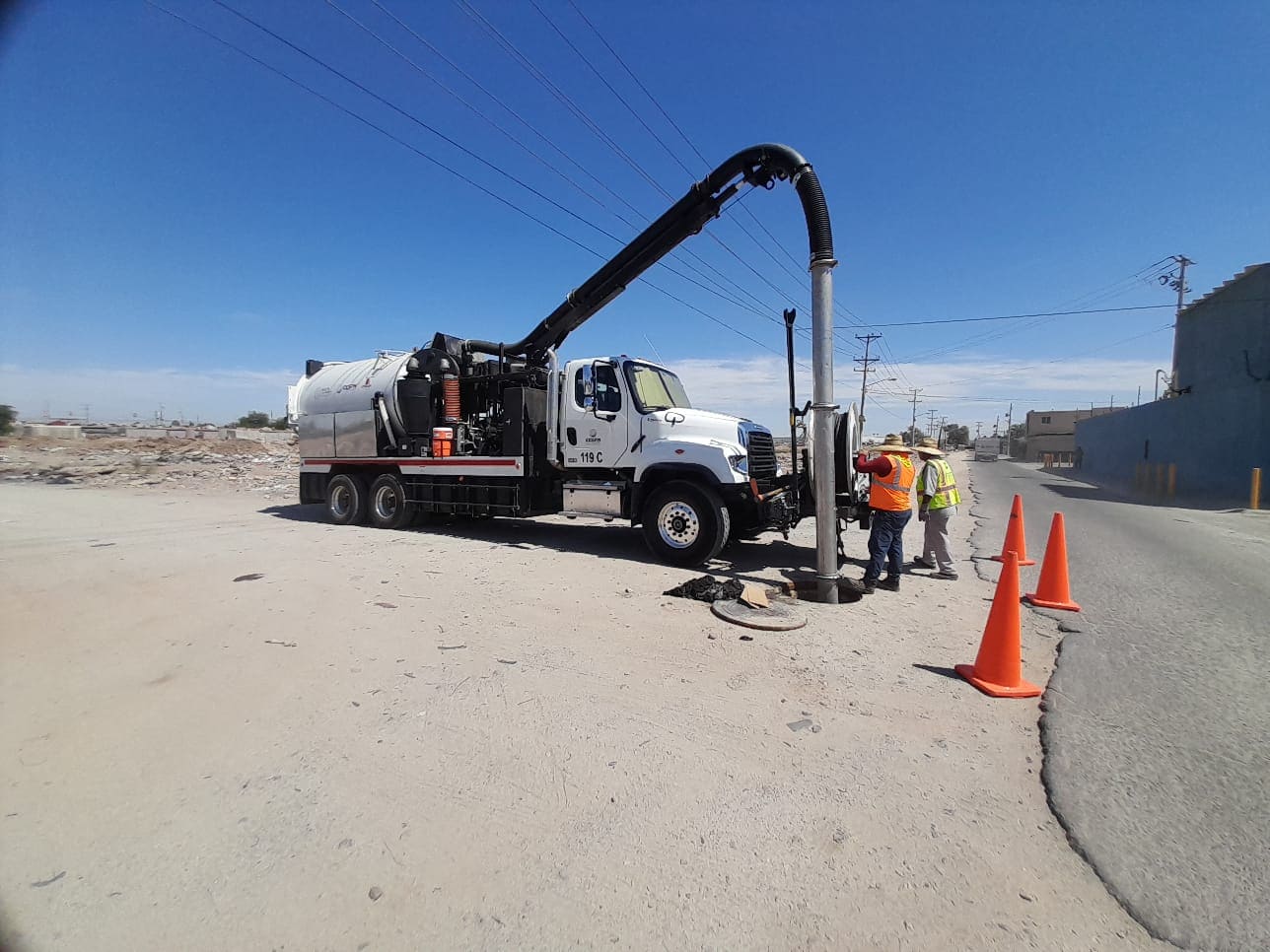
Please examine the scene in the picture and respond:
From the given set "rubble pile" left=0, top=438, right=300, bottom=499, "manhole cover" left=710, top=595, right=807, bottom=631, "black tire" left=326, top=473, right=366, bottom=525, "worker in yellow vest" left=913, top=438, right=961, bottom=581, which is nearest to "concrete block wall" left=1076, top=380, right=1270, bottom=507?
"worker in yellow vest" left=913, top=438, right=961, bottom=581

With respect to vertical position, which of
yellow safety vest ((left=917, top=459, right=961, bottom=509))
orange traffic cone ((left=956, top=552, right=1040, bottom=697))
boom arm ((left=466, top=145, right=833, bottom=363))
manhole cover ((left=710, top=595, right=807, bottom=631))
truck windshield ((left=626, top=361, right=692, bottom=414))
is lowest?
manhole cover ((left=710, top=595, right=807, bottom=631))

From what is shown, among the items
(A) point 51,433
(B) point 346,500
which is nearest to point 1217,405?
(B) point 346,500

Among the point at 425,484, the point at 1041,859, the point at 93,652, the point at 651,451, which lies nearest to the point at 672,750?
the point at 1041,859

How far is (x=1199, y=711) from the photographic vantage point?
→ 3.42 metres

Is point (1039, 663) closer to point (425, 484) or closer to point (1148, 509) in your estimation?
point (425, 484)

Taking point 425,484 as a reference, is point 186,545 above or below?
below

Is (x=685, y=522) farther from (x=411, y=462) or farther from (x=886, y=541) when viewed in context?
(x=411, y=462)

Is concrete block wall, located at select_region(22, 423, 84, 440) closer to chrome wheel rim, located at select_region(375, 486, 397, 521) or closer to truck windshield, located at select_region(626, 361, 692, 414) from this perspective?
chrome wheel rim, located at select_region(375, 486, 397, 521)

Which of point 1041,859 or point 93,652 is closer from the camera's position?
point 1041,859

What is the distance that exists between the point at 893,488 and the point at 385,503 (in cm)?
869

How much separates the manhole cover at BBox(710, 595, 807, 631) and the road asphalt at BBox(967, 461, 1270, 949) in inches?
71.1

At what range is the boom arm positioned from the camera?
5949 millimetres

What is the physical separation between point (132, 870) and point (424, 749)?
3.63 feet

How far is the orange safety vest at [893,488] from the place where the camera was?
610 centimetres
